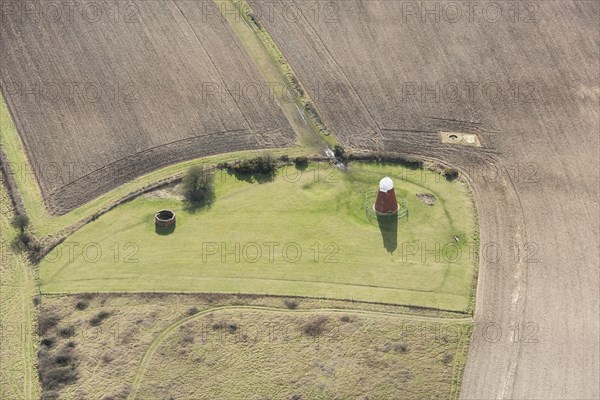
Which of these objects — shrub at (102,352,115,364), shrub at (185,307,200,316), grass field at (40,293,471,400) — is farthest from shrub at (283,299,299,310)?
shrub at (102,352,115,364)

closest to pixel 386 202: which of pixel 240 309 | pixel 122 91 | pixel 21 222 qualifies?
pixel 240 309

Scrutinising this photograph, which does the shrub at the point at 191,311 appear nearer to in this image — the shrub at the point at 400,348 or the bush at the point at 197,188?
the bush at the point at 197,188

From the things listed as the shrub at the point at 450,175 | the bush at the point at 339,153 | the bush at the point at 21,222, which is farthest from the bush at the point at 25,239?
the shrub at the point at 450,175

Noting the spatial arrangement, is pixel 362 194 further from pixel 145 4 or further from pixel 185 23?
pixel 145 4

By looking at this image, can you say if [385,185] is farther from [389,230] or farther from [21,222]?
[21,222]

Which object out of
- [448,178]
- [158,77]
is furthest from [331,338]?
[158,77]

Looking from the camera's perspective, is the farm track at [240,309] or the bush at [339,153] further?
the bush at [339,153]
